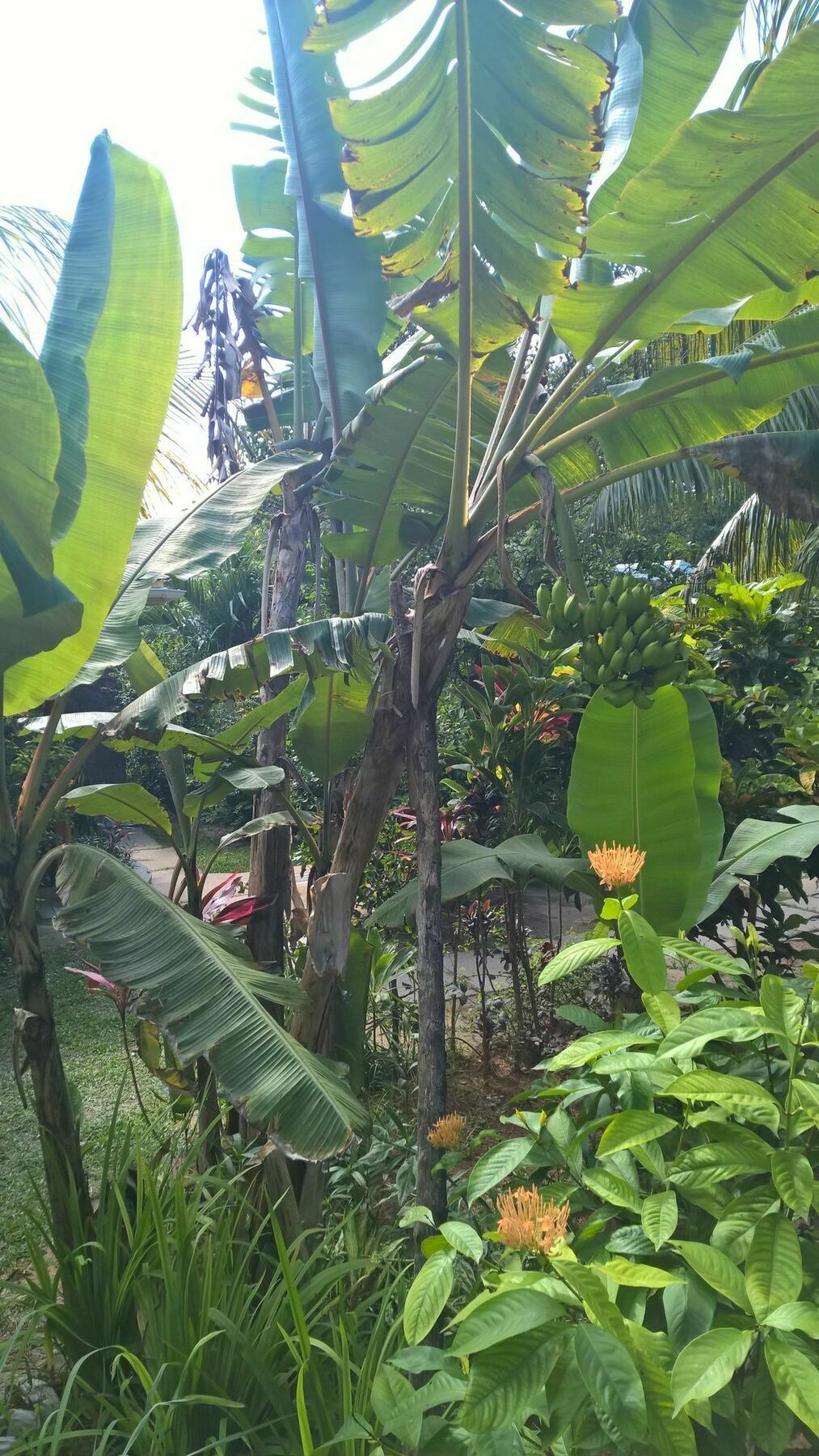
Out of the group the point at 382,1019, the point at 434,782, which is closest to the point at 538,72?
the point at 434,782

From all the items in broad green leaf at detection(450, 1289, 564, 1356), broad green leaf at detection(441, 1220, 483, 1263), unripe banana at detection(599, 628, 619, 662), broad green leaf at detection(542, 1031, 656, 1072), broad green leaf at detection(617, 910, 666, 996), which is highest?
unripe banana at detection(599, 628, 619, 662)

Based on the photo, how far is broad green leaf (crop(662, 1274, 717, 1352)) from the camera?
2.90 ft

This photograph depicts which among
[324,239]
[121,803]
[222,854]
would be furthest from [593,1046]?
[222,854]

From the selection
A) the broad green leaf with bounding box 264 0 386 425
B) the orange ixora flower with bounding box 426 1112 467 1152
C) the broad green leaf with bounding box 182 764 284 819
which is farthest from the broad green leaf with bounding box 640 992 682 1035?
the broad green leaf with bounding box 264 0 386 425

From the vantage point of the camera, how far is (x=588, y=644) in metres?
1.88

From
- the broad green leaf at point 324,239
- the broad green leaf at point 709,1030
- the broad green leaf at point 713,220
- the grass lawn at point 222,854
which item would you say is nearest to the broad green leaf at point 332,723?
the broad green leaf at point 324,239

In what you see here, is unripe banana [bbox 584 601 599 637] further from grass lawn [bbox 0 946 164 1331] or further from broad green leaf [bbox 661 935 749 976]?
grass lawn [bbox 0 946 164 1331]

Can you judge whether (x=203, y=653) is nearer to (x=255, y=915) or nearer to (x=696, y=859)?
(x=255, y=915)

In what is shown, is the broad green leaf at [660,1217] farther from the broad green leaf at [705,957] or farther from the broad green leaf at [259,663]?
the broad green leaf at [259,663]

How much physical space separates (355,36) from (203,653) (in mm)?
10450

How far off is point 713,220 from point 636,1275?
81.3 inches

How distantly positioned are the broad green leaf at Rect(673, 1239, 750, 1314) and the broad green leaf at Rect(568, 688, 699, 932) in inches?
55.5

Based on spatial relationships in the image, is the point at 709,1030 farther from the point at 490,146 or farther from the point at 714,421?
the point at 714,421

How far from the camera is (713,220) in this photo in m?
1.92
